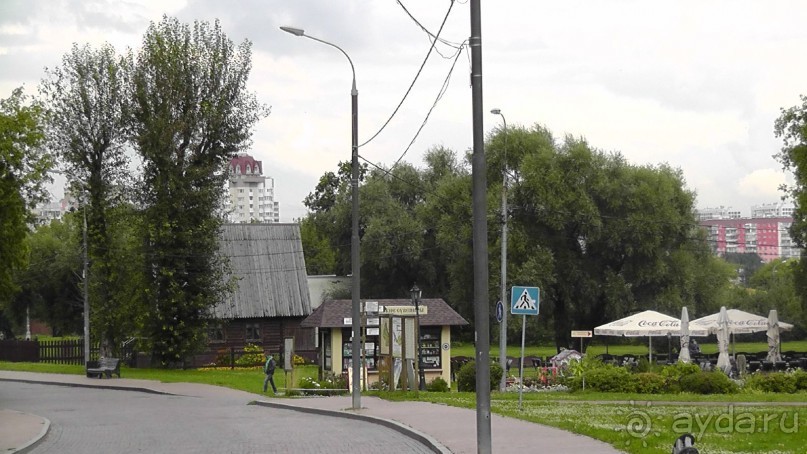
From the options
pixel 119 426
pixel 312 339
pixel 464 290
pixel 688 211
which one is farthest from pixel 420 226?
pixel 119 426

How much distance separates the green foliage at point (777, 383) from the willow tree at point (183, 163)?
2906 centimetres

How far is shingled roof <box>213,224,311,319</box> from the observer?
59625mm

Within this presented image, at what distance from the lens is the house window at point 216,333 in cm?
5397

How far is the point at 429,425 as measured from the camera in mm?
20156

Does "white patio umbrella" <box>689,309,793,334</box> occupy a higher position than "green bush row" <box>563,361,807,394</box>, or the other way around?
"white patio umbrella" <box>689,309,793,334</box>

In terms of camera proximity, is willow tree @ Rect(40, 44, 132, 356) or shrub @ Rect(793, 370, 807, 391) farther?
willow tree @ Rect(40, 44, 132, 356)

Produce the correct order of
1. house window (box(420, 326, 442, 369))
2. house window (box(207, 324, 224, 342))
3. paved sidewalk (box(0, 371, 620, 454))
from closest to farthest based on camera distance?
paved sidewalk (box(0, 371, 620, 454))
house window (box(420, 326, 442, 369))
house window (box(207, 324, 224, 342))

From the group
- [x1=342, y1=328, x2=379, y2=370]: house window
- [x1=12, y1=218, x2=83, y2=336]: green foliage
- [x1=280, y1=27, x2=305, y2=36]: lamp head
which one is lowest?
[x1=342, y1=328, x2=379, y2=370]: house window

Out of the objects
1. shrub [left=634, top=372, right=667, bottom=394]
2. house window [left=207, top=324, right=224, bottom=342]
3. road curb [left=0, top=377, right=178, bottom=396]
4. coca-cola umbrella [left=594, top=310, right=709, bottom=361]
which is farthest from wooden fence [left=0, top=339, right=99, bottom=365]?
shrub [left=634, top=372, right=667, bottom=394]

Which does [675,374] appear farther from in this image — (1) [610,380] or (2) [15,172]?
(2) [15,172]

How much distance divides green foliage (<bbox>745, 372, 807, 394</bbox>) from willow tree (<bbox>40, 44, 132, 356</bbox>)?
33416 mm

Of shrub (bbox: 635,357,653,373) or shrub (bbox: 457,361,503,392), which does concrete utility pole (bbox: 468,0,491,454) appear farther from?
→ shrub (bbox: 635,357,653,373)

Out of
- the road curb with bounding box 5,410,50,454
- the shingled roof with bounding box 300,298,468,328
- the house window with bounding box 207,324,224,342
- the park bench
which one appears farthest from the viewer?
the house window with bounding box 207,324,224,342

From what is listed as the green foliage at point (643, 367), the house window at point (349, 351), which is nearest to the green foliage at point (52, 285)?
the house window at point (349, 351)
